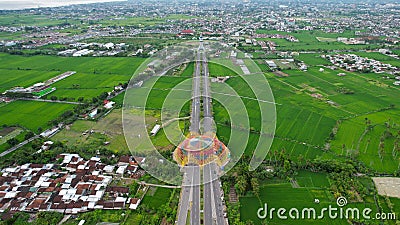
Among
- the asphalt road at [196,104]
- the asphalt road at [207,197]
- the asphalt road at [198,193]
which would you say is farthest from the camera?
the asphalt road at [196,104]

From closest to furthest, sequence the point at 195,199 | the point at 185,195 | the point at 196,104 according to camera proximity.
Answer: the point at 195,199 < the point at 185,195 < the point at 196,104

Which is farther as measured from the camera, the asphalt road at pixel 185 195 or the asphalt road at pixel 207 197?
the asphalt road at pixel 185 195

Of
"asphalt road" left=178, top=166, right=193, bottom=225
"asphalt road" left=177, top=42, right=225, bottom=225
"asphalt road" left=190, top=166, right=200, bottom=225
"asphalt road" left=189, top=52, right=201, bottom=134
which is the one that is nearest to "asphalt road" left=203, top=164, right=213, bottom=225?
"asphalt road" left=177, top=42, right=225, bottom=225

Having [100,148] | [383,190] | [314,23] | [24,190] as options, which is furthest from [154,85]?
[314,23]

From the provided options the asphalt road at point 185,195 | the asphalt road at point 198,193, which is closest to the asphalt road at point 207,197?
the asphalt road at point 198,193

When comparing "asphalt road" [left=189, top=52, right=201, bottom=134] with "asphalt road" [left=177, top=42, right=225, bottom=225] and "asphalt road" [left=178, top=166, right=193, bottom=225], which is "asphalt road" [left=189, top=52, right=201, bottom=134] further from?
"asphalt road" [left=178, top=166, right=193, bottom=225]

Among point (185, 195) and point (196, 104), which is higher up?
point (196, 104)

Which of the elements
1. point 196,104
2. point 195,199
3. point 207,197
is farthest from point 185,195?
point 196,104

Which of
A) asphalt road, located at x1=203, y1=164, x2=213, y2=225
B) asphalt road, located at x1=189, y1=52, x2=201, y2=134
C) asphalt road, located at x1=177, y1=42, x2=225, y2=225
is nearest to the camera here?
asphalt road, located at x1=203, y1=164, x2=213, y2=225

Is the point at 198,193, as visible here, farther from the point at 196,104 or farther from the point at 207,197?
the point at 196,104

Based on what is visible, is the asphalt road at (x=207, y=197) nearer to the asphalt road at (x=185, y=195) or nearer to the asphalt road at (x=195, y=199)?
the asphalt road at (x=195, y=199)

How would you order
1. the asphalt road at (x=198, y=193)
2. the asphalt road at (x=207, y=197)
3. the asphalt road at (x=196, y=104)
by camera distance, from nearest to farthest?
the asphalt road at (x=207, y=197), the asphalt road at (x=198, y=193), the asphalt road at (x=196, y=104)
